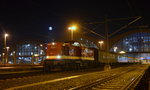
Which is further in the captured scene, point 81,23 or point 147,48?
point 147,48

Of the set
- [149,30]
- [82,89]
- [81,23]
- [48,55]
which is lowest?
[82,89]

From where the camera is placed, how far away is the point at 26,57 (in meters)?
128

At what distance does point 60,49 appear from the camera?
27.3m

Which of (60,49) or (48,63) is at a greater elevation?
(60,49)

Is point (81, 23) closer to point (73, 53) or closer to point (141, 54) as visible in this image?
point (73, 53)

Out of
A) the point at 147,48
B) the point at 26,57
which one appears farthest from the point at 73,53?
the point at 26,57

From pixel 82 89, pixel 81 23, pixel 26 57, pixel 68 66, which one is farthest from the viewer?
pixel 26 57

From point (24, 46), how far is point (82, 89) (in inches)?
4950

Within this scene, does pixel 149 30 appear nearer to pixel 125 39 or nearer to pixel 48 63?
pixel 125 39

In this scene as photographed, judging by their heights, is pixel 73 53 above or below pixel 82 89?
above

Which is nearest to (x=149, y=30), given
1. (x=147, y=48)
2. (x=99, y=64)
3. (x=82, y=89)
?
(x=147, y=48)

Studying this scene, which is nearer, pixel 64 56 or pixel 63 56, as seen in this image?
pixel 63 56

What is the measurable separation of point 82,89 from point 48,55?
17279 millimetres

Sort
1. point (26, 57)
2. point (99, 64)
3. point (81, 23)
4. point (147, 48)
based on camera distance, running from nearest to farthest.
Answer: point (81, 23) → point (99, 64) → point (147, 48) → point (26, 57)
